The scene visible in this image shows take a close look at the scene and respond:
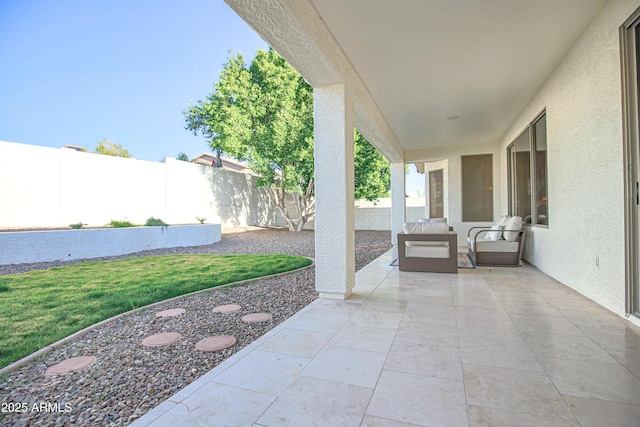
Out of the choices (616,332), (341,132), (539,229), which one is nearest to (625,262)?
(616,332)

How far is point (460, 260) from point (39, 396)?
6338 mm

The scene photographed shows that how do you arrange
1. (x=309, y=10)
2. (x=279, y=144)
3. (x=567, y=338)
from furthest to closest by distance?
1. (x=279, y=144)
2. (x=309, y=10)
3. (x=567, y=338)

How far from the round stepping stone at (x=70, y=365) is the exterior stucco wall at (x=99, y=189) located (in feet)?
25.0

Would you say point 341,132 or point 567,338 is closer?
point 567,338

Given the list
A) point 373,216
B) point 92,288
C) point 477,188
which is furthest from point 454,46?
point 373,216

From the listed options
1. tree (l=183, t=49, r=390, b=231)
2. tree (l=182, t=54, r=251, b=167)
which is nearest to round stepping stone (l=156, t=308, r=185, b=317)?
tree (l=183, t=49, r=390, b=231)

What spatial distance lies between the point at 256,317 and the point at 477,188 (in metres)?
7.60

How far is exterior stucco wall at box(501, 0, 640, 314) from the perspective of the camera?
275 cm

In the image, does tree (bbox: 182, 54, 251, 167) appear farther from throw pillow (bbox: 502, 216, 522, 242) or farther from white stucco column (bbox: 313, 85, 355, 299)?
throw pillow (bbox: 502, 216, 522, 242)

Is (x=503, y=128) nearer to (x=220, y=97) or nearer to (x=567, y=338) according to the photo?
(x=567, y=338)

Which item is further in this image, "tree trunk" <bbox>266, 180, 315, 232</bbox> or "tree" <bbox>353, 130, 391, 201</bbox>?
"tree trunk" <bbox>266, 180, 315, 232</bbox>

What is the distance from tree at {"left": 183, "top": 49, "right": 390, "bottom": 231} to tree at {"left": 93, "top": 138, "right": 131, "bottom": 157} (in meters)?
11.4

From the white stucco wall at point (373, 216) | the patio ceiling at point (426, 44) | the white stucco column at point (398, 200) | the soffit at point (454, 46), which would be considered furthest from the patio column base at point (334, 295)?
the white stucco wall at point (373, 216)

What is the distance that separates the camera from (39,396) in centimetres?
170
